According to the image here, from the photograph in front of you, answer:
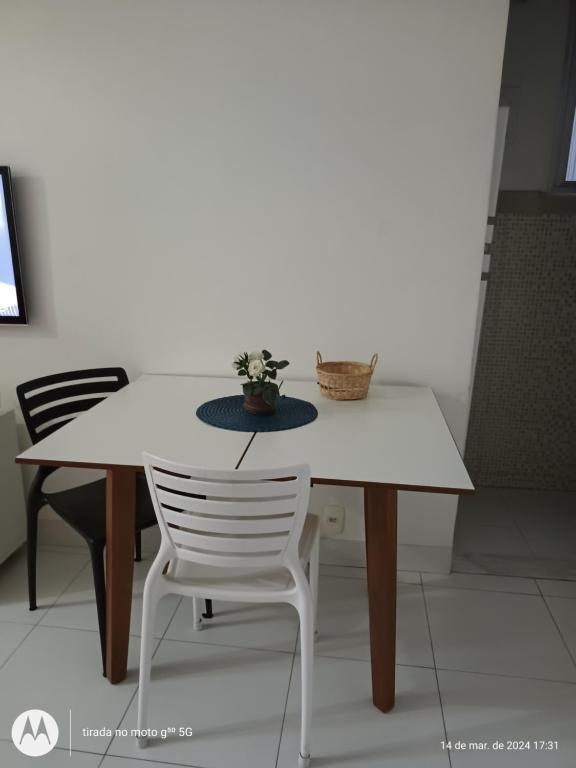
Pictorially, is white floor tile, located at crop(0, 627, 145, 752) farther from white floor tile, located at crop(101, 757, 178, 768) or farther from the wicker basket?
the wicker basket

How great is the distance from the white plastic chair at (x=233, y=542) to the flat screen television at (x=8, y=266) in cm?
134

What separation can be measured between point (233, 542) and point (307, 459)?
31 centimetres

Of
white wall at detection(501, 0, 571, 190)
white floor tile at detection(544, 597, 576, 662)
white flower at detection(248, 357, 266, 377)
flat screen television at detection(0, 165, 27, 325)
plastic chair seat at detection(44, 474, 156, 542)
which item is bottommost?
white floor tile at detection(544, 597, 576, 662)

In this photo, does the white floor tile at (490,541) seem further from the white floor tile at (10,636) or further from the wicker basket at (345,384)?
the white floor tile at (10,636)

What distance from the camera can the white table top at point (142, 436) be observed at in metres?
1.49

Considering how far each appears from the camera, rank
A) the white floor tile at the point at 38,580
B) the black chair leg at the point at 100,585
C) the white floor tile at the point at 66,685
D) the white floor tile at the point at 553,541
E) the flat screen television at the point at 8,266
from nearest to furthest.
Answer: the white floor tile at the point at 66,685 → the black chair leg at the point at 100,585 → the white floor tile at the point at 38,580 → the flat screen television at the point at 8,266 → the white floor tile at the point at 553,541

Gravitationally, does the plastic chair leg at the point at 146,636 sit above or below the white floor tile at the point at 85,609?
above

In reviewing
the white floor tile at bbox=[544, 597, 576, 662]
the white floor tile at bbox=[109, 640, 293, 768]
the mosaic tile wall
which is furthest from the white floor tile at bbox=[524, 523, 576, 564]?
the white floor tile at bbox=[109, 640, 293, 768]

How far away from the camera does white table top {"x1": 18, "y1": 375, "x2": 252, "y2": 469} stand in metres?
1.49

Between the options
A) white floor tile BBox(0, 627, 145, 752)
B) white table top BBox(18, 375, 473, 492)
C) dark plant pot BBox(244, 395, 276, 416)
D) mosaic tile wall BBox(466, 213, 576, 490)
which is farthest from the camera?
mosaic tile wall BBox(466, 213, 576, 490)

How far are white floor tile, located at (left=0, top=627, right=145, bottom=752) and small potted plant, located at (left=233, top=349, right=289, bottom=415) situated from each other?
935 mm

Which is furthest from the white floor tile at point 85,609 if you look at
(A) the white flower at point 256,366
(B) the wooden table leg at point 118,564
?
(A) the white flower at point 256,366

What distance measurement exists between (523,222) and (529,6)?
964 mm

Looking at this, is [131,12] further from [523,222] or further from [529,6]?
[523,222]
